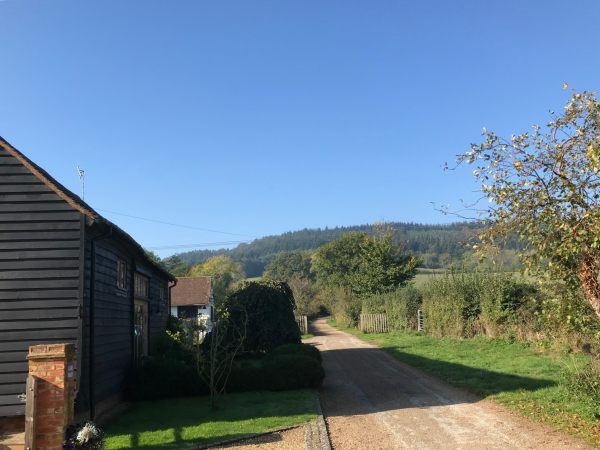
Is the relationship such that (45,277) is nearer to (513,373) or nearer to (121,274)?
(121,274)

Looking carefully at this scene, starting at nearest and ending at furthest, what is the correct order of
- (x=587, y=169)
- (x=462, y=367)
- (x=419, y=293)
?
(x=587, y=169), (x=462, y=367), (x=419, y=293)

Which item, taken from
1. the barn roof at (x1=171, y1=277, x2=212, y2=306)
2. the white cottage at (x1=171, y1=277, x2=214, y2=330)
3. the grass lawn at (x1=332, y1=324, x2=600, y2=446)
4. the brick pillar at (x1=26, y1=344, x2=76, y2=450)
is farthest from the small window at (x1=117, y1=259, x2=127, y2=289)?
the barn roof at (x1=171, y1=277, x2=212, y2=306)

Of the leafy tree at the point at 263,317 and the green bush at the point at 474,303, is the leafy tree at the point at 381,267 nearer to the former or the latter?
the green bush at the point at 474,303

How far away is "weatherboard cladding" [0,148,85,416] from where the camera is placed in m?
9.51

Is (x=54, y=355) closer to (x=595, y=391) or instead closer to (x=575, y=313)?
(x=575, y=313)

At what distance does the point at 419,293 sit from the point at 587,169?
25.6 m

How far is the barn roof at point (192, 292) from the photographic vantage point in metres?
51.8

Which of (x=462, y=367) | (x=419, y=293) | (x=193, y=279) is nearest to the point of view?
(x=462, y=367)

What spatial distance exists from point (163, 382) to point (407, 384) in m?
6.50

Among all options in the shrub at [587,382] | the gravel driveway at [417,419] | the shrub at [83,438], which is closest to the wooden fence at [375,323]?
the gravel driveway at [417,419]

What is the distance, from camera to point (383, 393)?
43.5ft

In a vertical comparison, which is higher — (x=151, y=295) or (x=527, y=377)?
(x=151, y=295)

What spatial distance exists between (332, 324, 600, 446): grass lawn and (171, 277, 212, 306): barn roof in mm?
29598

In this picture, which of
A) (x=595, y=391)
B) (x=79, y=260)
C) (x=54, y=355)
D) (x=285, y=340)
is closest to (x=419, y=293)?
(x=285, y=340)
